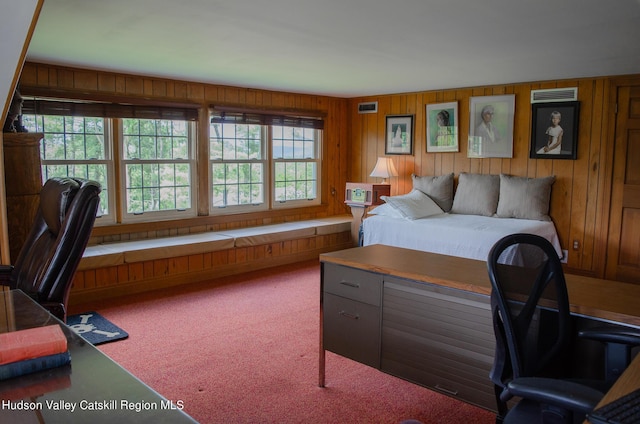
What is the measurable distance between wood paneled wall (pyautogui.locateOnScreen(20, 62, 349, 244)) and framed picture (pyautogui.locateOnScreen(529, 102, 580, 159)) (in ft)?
9.02

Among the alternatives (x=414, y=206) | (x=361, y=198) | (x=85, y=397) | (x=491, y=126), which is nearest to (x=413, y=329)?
(x=85, y=397)

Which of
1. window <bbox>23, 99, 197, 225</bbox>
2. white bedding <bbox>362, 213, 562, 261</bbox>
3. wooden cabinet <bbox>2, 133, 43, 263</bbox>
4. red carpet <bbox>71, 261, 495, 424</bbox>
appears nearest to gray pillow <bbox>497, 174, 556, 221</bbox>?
white bedding <bbox>362, 213, 562, 261</bbox>

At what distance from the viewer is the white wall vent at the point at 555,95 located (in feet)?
17.7

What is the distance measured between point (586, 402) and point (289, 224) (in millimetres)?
5409

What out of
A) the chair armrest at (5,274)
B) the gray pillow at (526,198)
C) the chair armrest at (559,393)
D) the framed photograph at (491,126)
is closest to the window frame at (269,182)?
the framed photograph at (491,126)

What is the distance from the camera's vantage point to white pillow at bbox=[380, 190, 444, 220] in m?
5.74

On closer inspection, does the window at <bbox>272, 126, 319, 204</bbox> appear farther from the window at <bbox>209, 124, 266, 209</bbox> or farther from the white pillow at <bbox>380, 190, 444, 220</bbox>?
the white pillow at <bbox>380, 190, 444, 220</bbox>

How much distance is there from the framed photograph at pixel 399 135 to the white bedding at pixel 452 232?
4.06 ft

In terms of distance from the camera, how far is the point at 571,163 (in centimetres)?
546

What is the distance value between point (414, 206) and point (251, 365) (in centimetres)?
318

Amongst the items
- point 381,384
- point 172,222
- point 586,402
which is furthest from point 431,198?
point 586,402

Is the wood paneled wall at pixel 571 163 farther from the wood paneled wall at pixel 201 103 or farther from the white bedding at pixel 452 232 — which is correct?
the wood paneled wall at pixel 201 103

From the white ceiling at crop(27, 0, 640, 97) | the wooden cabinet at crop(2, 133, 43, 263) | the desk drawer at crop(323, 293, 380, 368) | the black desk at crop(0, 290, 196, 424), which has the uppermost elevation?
the white ceiling at crop(27, 0, 640, 97)

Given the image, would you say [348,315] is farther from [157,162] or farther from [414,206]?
[157,162]
